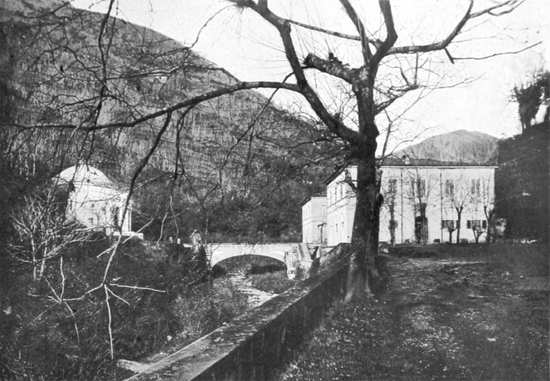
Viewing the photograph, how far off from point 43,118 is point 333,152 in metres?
5.70

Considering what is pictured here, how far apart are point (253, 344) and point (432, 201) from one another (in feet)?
138

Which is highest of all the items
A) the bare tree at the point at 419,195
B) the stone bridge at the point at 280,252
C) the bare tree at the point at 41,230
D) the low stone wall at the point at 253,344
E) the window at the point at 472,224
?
the bare tree at the point at 419,195

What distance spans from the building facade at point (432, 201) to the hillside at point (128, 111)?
111 ft

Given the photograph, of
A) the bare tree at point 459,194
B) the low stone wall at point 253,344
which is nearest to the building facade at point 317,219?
the bare tree at point 459,194

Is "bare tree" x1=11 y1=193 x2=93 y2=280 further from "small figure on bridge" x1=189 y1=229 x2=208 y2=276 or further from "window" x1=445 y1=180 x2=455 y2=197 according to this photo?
"window" x1=445 y1=180 x2=455 y2=197

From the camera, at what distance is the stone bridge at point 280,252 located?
44344 mm

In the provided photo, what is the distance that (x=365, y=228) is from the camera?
802 cm

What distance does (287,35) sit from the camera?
263 inches

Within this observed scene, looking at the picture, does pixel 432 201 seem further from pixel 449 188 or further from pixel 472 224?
pixel 472 224

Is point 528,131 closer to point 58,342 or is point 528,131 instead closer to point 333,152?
point 333,152

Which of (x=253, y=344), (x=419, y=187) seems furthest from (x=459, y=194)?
(x=253, y=344)

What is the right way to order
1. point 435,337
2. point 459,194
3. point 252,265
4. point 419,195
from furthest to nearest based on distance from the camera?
point 252,265 < point 459,194 < point 419,195 < point 435,337

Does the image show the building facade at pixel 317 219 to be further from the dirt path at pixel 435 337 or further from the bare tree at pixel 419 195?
the dirt path at pixel 435 337

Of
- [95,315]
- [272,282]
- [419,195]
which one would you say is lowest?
[272,282]
